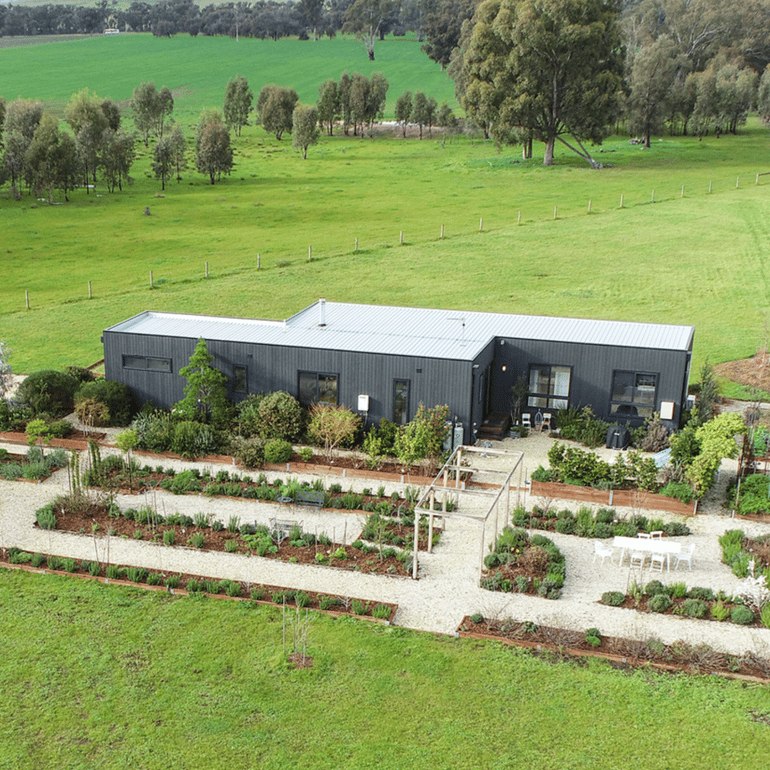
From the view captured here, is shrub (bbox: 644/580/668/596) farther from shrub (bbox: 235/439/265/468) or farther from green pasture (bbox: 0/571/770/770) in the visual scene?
shrub (bbox: 235/439/265/468)

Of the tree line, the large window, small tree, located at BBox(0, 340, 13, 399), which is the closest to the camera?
the large window

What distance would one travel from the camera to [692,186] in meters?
64.3

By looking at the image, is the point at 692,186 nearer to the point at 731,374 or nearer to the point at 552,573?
the point at 731,374

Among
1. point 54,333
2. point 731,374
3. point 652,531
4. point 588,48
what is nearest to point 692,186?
point 588,48

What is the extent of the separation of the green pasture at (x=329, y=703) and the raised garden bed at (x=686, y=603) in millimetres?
2029

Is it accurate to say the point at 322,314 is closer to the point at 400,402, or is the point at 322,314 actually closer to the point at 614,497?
the point at 400,402

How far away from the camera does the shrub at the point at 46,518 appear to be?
66.0 ft

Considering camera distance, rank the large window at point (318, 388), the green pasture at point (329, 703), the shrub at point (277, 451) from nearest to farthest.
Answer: the green pasture at point (329, 703) → the shrub at point (277, 451) → the large window at point (318, 388)

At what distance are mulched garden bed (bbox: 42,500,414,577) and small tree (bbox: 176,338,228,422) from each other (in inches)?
192

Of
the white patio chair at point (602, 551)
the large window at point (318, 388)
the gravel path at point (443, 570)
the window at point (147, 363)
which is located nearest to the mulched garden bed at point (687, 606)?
the gravel path at point (443, 570)

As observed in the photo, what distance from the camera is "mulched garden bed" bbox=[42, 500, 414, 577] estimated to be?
61.1 ft

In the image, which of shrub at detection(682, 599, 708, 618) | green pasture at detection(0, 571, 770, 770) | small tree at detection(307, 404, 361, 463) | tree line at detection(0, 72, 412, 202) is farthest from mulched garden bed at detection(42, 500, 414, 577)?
tree line at detection(0, 72, 412, 202)

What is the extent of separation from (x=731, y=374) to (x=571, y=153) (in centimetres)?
5223

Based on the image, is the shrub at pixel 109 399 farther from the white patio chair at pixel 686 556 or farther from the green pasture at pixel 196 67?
the green pasture at pixel 196 67
